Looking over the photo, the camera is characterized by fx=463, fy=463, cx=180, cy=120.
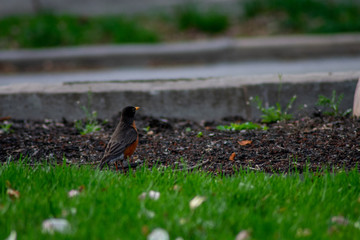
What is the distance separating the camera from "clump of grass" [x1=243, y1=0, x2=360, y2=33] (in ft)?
29.3

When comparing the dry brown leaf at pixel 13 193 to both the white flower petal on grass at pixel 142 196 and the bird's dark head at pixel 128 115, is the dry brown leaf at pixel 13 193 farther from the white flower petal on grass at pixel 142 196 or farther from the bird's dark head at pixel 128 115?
the bird's dark head at pixel 128 115

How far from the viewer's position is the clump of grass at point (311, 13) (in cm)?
892

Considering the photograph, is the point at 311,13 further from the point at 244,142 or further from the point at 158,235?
the point at 158,235

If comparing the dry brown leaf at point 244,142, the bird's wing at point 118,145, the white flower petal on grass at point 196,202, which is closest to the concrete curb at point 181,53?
the dry brown leaf at point 244,142

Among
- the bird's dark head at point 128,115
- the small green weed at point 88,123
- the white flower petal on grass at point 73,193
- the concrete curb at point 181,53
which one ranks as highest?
the concrete curb at point 181,53

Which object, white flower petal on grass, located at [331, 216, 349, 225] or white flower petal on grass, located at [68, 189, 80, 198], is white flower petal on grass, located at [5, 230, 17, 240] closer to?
white flower petal on grass, located at [68, 189, 80, 198]

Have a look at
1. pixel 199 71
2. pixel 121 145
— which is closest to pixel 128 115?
pixel 121 145

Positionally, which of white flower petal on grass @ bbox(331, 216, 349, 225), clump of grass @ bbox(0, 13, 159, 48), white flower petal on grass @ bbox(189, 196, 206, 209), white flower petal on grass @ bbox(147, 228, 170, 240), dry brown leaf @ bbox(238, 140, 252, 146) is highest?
clump of grass @ bbox(0, 13, 159, 48)

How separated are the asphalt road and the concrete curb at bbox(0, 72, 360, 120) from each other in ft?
7.37

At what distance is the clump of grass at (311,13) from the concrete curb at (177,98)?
461cm

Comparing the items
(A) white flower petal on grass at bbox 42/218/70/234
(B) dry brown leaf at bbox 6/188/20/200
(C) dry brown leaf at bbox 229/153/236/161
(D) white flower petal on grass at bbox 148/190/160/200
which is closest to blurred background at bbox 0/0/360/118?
(C) dry brown leaf at bbox 229/153/236/161

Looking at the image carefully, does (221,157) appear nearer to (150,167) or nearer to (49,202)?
(150,167)

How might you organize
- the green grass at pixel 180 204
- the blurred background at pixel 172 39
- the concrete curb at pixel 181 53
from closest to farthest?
the green grass at pixel 180 204
the blurred background at pixel 172 39
the concrete curb at pixel 181 53

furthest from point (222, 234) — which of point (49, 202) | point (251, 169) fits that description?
point (251, 169)
